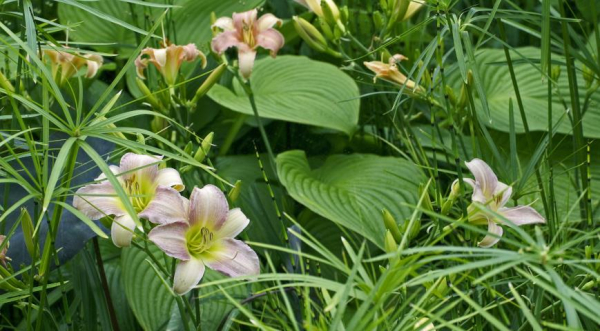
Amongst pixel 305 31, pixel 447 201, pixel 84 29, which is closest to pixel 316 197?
pixel 305 31

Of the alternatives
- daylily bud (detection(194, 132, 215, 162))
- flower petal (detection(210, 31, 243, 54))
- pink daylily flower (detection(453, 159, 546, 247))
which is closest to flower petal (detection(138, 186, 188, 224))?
daylily bud (detection(194, 132, 215, 162))

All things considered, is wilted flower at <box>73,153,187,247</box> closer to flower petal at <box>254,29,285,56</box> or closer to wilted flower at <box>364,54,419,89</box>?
wilted flower at <box>364,54,419,89</box>

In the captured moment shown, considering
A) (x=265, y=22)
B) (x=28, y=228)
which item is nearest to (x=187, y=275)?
(x=28, y=228)

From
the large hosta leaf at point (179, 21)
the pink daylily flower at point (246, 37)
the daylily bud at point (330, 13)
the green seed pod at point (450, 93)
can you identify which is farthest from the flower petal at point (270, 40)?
the large hosta leaf at point (179, 21)

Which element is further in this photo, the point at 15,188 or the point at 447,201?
the point at 15,188

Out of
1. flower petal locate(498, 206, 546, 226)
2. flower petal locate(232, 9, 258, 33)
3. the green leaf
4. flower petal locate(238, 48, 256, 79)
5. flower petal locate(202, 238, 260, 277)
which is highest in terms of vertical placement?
flower petal locate(498, 206, 546, 226)

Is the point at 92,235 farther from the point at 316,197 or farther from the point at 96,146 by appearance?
the point at 316,197

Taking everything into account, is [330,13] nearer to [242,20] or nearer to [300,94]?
[242,20]
